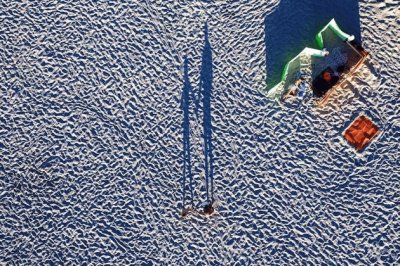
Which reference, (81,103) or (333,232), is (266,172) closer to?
(333,232)

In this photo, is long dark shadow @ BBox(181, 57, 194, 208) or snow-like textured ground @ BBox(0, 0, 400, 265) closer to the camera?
snow-like textured ground @ BBox(0, 0, 400, 265)

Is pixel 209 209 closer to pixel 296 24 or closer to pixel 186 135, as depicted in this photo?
pixel 186 135

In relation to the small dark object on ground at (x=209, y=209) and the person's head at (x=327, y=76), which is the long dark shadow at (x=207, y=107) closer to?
the small dark object on ground at (x=209, y=209)

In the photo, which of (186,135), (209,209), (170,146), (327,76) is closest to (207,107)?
(186,135)

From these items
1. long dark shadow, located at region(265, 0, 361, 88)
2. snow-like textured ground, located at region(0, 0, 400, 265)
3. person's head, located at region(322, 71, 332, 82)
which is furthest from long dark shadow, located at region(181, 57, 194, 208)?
person's head, located at region(322, 71, 332, 82)

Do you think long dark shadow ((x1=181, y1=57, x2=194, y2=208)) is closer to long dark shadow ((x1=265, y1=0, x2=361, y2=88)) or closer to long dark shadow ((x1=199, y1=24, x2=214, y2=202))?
long dark shadow ((x1=199, y1=24, x2=214, y2=202))

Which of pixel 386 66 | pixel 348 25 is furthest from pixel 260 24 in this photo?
pixel 386 66
